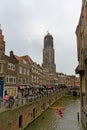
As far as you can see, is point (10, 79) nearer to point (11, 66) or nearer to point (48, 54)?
point (11, 66)

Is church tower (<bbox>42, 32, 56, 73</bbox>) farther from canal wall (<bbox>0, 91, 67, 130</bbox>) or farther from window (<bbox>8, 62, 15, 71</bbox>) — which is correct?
canal wall (<bbox>0, 91, 67, 130</bbox>)

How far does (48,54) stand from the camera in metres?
144

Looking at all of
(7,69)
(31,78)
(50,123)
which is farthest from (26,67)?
(50,123)

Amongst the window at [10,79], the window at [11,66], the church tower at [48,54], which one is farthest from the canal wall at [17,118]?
the church tower at [48,54]

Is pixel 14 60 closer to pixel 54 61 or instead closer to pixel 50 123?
pixel 50 123

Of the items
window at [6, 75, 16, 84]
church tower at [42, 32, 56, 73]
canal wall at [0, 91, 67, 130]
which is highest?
church tower at [42, 32, 56, 73]

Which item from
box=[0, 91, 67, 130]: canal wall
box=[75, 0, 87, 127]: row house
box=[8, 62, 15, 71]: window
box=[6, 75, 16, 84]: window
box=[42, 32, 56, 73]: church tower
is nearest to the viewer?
box=[0, 91, 67, 130]: canal wall

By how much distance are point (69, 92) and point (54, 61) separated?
32.8 metres

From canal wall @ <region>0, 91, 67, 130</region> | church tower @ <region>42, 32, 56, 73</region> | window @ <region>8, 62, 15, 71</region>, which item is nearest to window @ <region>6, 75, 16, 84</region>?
window @ <region>8, 62, 15, 71</region>

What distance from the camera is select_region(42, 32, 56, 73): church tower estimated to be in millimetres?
139375

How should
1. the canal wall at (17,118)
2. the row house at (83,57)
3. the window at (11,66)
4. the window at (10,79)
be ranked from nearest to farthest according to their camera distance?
1. the canal wall at (17,118)
2. the row house at (83,57)
3. the window at (10,79)
4. the window at (11,66)

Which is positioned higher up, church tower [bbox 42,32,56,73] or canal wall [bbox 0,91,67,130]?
church tower [bbox 42,32,56,73]

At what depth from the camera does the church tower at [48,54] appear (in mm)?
139375

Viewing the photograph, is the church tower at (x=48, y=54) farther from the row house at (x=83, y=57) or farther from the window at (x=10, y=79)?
the row house at (x=83, y=57)
